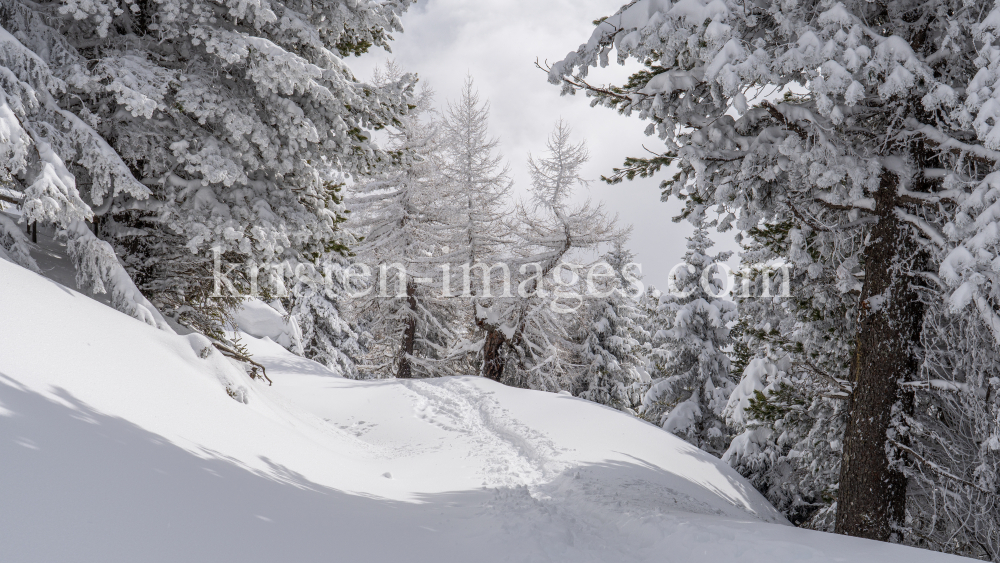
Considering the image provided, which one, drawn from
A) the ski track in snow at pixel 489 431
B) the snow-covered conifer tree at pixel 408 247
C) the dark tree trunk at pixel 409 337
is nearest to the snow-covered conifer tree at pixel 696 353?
the ski track in snow at pixel 489 431

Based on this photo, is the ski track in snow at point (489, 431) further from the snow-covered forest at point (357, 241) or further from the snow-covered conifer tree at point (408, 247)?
the snow-covered conifer tree at point (408, 247)

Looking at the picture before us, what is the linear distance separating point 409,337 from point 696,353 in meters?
11.1

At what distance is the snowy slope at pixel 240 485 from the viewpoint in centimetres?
282

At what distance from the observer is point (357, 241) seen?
9.08m

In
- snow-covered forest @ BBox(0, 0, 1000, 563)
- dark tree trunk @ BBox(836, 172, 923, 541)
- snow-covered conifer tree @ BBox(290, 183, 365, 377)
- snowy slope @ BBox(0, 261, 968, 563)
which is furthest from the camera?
snow-covered conifer tree @ BBox(290, 183, 365, 377)

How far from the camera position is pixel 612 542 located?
192 inches

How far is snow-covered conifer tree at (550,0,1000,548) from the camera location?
4.35 metres

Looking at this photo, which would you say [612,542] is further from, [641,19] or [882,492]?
[641,19]

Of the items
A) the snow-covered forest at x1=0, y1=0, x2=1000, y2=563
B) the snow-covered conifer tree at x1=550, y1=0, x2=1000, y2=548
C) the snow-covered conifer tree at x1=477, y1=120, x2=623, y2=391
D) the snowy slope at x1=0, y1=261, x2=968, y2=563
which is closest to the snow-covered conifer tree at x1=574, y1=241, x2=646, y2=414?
the snow-covered conifer tree at x1=477, y1=120, x2=623, y2=391

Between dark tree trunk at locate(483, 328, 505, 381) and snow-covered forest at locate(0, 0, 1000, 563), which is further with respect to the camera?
dark tree trunk at locate(483, 328, 505, 381)

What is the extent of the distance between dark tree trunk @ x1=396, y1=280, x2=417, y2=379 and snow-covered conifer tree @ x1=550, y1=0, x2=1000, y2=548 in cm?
1584

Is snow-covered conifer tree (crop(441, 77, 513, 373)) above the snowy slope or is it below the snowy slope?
above

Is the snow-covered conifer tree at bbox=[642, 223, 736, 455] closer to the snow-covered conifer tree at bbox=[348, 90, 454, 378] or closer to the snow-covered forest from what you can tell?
the snow-covered forest

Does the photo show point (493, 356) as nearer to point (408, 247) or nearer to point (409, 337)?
point (409, 337)
